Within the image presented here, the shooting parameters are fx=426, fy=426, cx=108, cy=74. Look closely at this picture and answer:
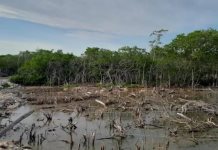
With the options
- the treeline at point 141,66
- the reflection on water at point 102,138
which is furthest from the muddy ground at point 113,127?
the treeline at point 141,66

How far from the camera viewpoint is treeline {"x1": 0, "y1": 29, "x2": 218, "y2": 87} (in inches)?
2958

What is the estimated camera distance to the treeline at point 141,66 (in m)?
75.1

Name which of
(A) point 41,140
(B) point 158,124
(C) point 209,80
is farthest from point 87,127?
(C) point 209,80

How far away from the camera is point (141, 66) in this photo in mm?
77812

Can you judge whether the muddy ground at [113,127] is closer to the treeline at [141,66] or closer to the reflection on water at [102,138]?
the reflection on water at [102,138]

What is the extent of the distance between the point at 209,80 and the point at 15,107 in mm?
52069

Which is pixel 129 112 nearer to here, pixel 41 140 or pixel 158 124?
pixel 158 124

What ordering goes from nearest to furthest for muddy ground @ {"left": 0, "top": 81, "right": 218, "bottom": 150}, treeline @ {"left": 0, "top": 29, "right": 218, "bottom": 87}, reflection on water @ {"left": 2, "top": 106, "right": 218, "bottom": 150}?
1. reflection on water @ {"left": 2, "top": 106, "right": 218, "bottom": 150}
2. muddy ground @ {"left": 0, "top": 81, "right": 218, "bottom": 150}
3. treeline @ {"left": 0, "top": 29, "right": 218, "bottom": 87}

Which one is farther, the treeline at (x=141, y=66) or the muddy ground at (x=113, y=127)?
the treeline at (x=141, y=66)

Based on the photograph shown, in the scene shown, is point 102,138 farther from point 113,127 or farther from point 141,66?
point 141,66

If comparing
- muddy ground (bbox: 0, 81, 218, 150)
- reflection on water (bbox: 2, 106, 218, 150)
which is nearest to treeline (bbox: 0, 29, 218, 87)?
muddy ground (bbox: 0, 81, 218, 150)

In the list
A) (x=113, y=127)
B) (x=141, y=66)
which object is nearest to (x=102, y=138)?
(x=113, y=127)

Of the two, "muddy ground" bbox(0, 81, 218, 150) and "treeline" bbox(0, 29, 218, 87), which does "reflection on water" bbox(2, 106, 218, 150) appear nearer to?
"muddy ground" bbox(0, 81, 218, 150)

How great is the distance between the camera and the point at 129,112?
33.7m
